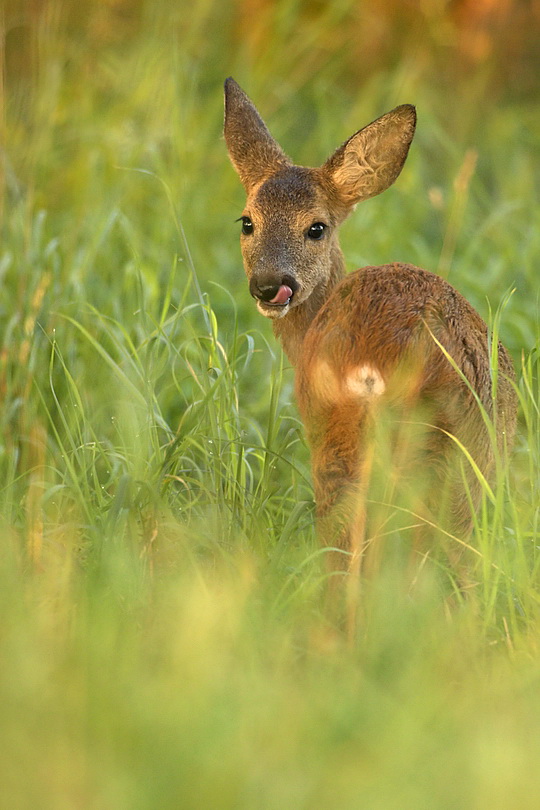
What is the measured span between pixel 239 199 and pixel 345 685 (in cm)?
416

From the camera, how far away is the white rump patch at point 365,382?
2789 mm

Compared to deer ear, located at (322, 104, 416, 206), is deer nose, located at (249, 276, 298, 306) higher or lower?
lower

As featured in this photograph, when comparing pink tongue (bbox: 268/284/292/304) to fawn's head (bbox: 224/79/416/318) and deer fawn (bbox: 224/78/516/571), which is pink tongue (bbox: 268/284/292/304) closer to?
fawn's head (bbox: 224/79/416/318)

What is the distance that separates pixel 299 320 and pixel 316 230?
268 millimetres

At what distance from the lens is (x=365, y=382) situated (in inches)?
110

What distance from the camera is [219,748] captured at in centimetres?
179

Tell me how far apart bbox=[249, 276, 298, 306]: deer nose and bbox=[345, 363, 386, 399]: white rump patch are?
617 mm

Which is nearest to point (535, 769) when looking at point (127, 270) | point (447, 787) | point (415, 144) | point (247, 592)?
point (447, 787)

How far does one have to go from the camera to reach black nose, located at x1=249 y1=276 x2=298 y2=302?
134 inches

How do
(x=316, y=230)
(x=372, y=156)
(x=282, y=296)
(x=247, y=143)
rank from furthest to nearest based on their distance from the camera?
(x=247, y=143) < (x=372, y=156) < (x=316, y=230) < (x=282, y=296)

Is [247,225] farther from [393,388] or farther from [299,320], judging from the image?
[393,388]

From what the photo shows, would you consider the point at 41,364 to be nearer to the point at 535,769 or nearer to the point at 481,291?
the point at 481,291

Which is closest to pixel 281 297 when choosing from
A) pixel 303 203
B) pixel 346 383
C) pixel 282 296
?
pixel 282 296

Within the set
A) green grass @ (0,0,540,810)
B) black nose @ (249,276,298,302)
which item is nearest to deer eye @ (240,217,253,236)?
green grass @ (0,0,540,810)
